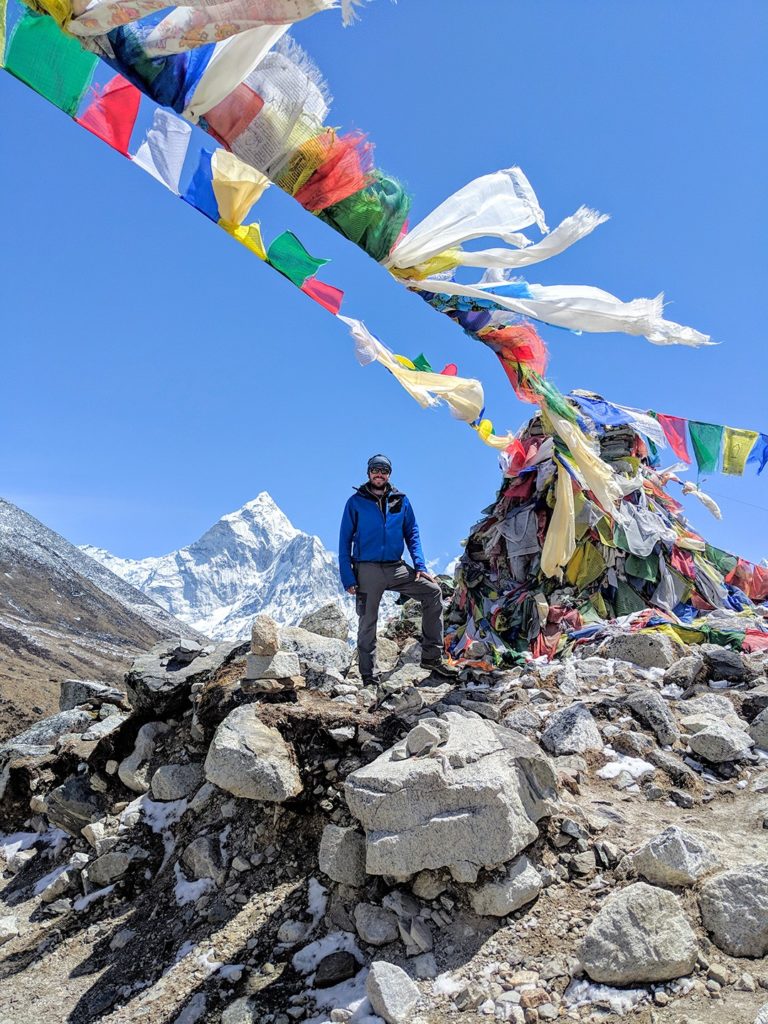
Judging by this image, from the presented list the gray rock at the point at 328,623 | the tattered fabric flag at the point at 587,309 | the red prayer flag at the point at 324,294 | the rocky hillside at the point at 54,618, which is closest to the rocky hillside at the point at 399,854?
the gray rock at the point at 328,623

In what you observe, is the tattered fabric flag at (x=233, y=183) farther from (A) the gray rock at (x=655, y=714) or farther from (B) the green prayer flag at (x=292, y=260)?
(A) the gray rock at (x=655, y=714)

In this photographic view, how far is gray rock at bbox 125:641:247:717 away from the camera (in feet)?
22.2

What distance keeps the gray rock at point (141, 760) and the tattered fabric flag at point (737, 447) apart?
10.3 metres

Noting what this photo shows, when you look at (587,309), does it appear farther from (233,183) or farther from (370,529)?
(233,183)

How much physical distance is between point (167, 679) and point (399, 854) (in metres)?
3.86

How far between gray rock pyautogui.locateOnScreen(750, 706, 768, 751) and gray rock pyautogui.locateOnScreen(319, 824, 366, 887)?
3.46 m

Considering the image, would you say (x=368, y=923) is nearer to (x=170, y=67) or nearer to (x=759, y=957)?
(x=759, y=957)

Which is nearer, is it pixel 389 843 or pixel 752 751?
pixel 389 843

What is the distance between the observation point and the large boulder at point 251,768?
15.6 ft

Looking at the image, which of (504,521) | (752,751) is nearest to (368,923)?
(752,751)

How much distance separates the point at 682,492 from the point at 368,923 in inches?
405

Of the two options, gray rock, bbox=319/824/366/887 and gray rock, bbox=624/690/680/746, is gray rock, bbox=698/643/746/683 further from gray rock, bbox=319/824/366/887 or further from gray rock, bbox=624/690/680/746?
gray rock, bbox=319/824/366/887

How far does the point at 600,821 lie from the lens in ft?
13.7

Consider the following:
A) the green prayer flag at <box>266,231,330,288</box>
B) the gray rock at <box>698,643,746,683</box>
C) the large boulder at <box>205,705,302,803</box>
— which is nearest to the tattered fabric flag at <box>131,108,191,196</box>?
the green prayer flag at <box>266,231,330,288</box>
